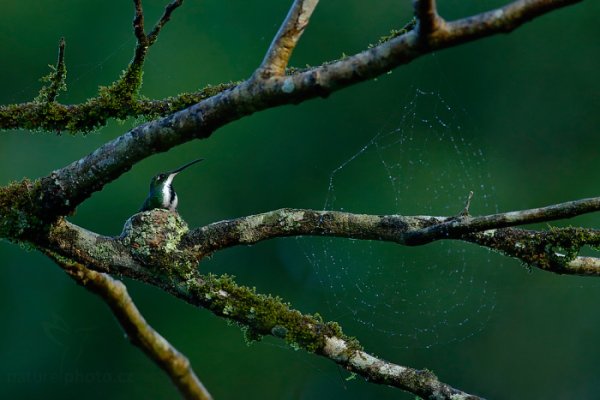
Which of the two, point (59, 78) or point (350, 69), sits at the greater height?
point (59, 78)

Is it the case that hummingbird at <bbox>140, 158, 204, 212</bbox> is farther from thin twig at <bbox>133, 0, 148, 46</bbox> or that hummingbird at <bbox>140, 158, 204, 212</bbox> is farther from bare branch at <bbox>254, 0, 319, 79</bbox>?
bare branch at <bbox>254, 0, 319, 79</bbox>

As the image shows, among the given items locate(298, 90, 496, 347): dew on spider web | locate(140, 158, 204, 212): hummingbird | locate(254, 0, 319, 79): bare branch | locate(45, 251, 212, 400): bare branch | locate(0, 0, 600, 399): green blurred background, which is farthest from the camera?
locate(0, 0, 600, 399): green blurred background

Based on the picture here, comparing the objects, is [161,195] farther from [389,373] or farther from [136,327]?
[389,373]

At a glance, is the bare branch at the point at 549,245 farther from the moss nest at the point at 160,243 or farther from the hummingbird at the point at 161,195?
the hummingbird at the point at 161,195

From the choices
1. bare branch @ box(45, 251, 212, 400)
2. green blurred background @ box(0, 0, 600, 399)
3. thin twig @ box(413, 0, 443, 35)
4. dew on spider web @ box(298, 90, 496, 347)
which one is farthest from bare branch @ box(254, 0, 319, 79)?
green blurred background @ box(0, 0, 600, 399)

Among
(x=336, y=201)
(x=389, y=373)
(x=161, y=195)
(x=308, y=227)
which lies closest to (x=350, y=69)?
(x=308, y=227)
